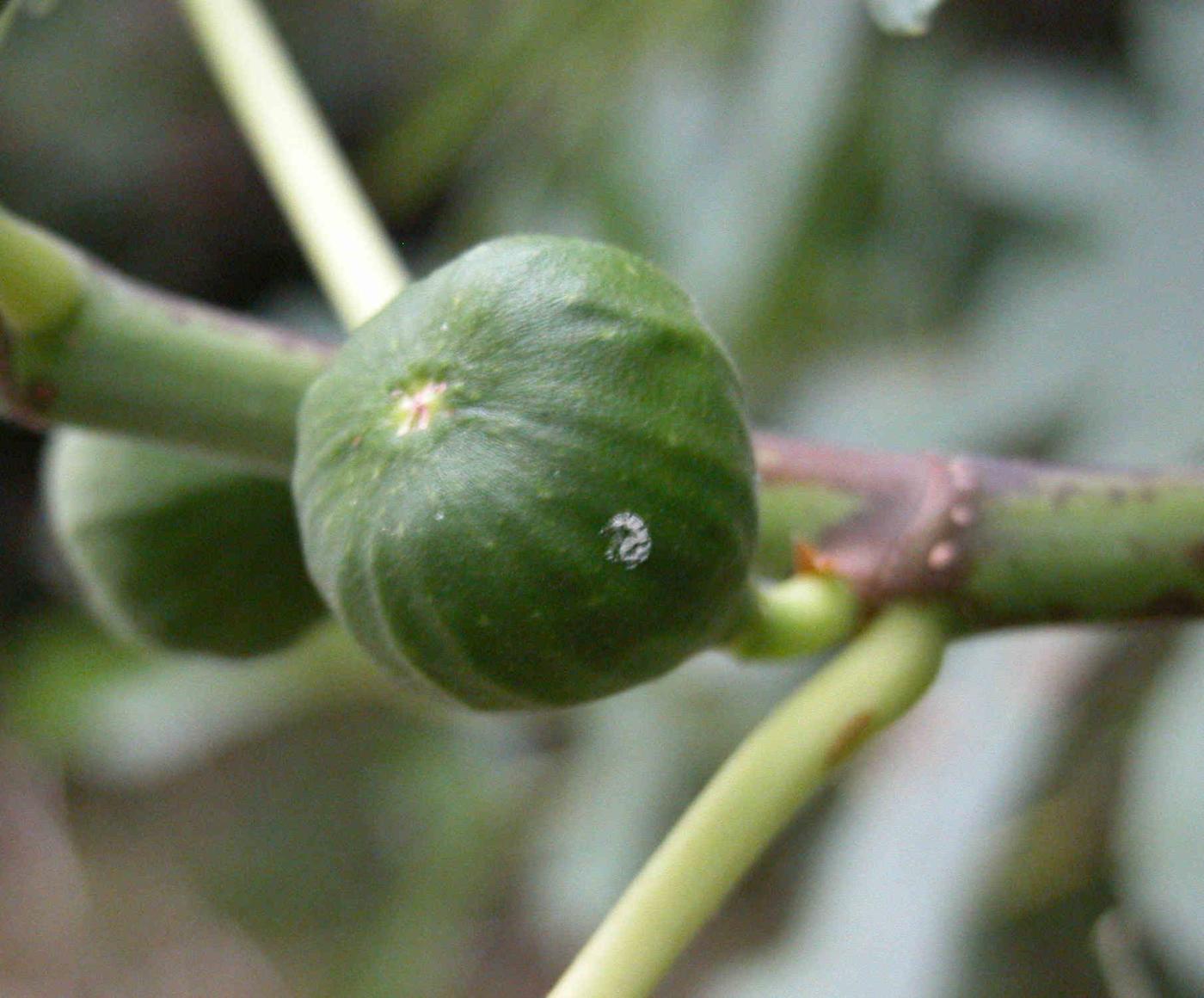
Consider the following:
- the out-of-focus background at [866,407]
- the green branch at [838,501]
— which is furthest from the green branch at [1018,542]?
the out-of-focus background at [866,407]

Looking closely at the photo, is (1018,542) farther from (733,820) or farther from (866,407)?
(866,407)

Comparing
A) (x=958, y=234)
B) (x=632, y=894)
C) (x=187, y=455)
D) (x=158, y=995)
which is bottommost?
(x=158, y=995)

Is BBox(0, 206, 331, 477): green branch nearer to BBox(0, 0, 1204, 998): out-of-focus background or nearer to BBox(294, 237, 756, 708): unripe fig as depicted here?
BBox(294, 237, 756, 708): unripe fig

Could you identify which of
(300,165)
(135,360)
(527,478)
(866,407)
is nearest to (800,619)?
(527,478)

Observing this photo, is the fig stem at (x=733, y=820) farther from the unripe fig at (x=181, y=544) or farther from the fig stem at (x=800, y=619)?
the unripe fig at (x=181, y=544)

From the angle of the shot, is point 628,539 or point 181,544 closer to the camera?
point 628,539

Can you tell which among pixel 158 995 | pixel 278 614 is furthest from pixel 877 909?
pixel 158 995

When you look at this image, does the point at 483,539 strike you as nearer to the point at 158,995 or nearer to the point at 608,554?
the point at 608,554
